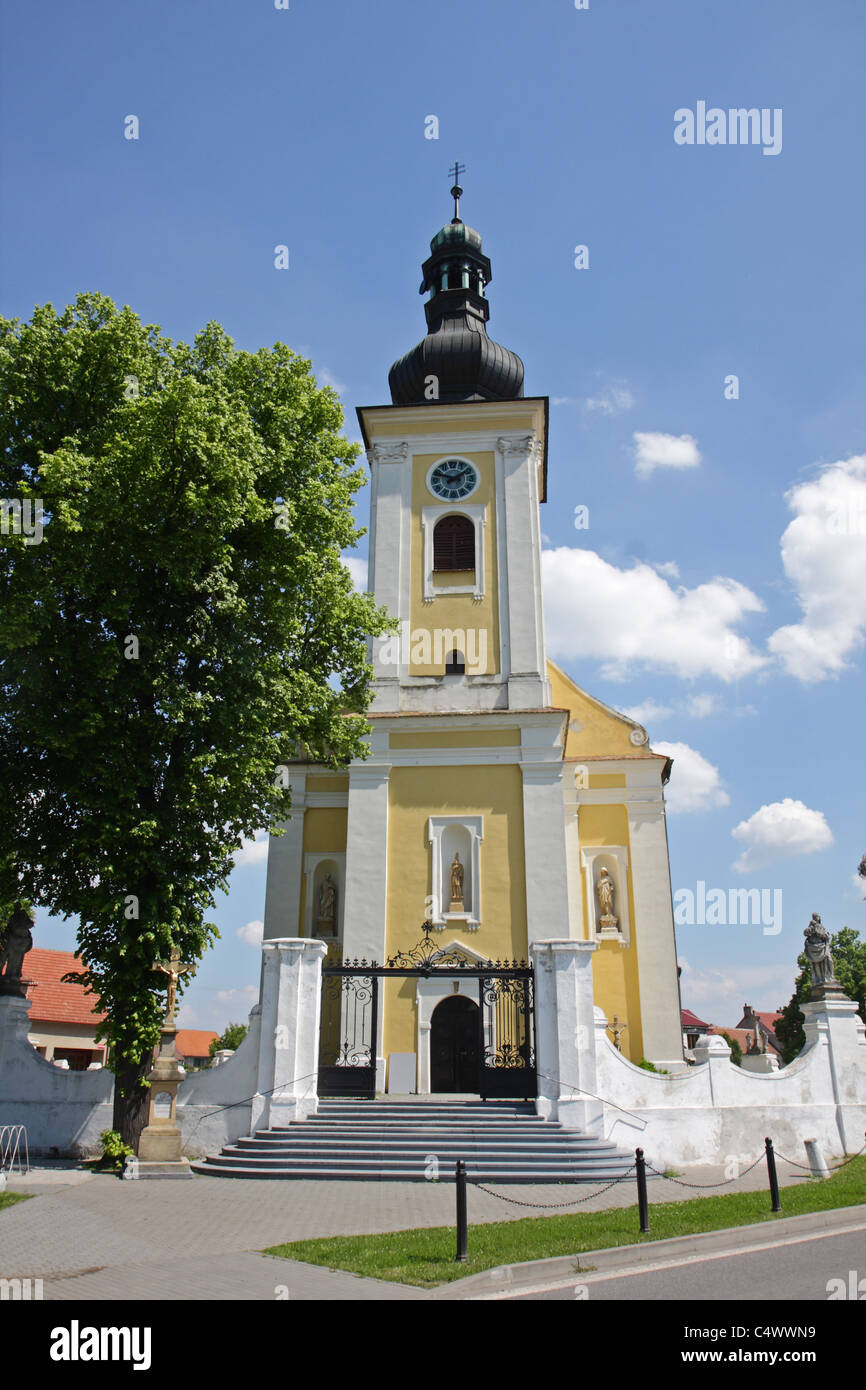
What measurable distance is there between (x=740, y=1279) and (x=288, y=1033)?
31.3 ft

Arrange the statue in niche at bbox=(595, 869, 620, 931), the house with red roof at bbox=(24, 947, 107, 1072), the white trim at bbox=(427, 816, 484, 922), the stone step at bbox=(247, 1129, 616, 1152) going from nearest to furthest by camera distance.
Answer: the stone step at bbox=(247, 1129, 616, 1152) → the white trim at bbox=(427, 816, 484, 922) → the statue in niche at bbox=(595, 869, 620, 931) → the house with red roof at bbox=(24, 947, 107, 1072)

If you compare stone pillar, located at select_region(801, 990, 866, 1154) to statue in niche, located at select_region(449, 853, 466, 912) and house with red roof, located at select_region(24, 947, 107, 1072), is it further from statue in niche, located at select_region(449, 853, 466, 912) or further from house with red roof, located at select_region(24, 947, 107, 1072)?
house with red roof, located at select_region(24, 947, 107, 1072)

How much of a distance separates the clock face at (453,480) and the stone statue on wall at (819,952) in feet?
44.6

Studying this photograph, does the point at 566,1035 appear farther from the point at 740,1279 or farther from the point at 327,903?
the point at 327,903

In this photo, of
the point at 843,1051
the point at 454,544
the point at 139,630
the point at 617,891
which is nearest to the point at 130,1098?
the point at 139,630

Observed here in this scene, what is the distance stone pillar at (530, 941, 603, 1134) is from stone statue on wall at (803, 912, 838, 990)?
6.22m

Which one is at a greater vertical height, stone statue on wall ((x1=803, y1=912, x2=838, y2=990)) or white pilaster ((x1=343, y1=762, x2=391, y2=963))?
white pilaster ((x1=343, y1=762, x2=391, y2=963))

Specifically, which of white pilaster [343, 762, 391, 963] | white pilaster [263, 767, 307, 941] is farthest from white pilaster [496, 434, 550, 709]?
white pilaster [263, 767, 307, 941]

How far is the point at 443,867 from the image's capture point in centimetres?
2248

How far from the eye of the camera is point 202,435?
14.7 meters

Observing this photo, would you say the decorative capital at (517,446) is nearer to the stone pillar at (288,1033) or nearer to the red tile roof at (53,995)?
the stone pillar at (288,1033)

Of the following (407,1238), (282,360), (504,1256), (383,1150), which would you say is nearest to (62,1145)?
(383,1150)

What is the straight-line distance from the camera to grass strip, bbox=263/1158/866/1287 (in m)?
7.76

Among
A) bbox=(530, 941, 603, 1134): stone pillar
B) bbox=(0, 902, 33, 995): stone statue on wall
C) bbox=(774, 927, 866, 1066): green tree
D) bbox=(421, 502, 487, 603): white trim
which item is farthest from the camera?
bbox=(774, 927, 866, 1066): green tree
